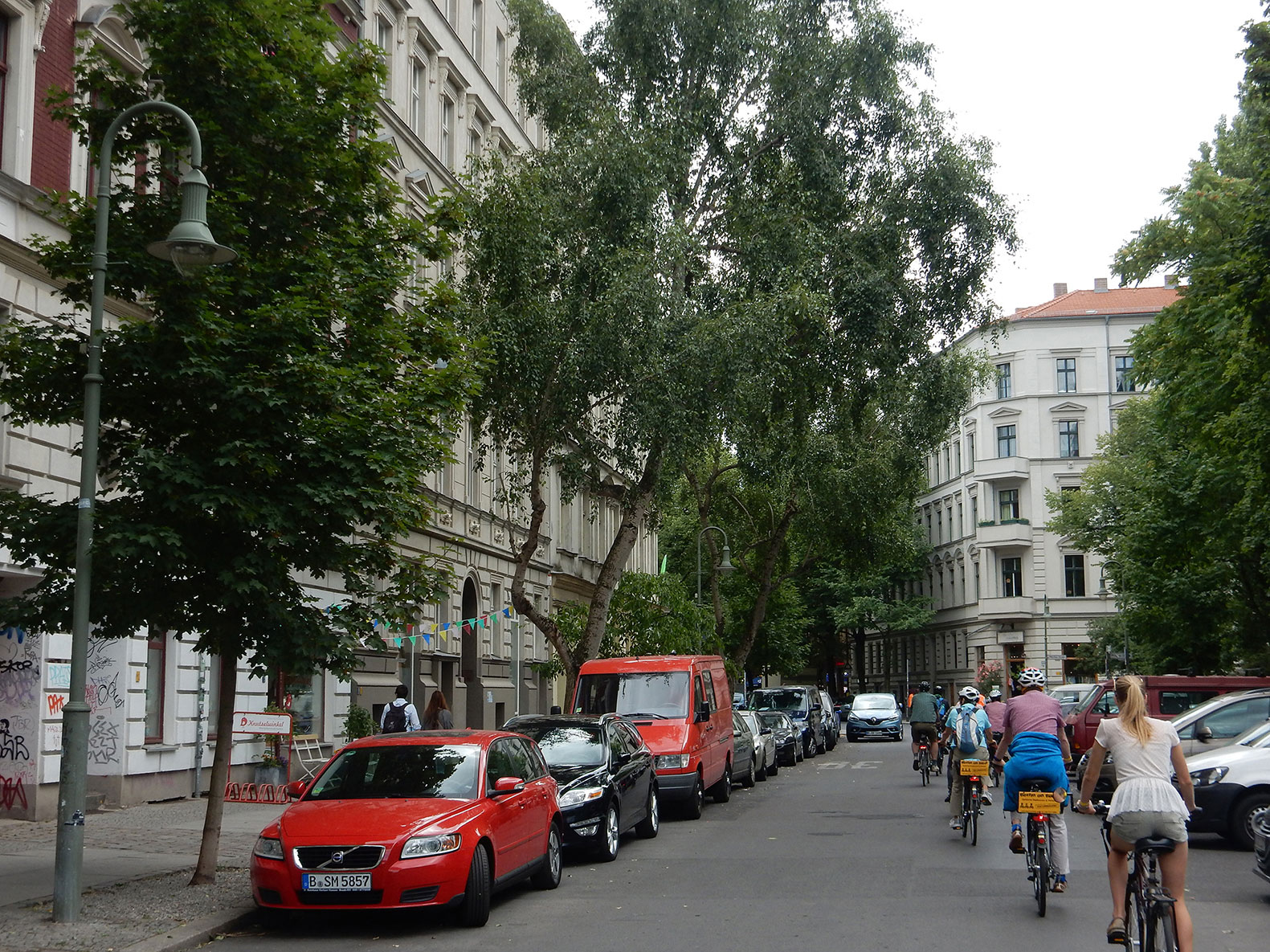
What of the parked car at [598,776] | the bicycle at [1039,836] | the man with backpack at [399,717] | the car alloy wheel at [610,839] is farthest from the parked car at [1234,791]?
the man with backpack at [399,717]

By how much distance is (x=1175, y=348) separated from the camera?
2778 cm

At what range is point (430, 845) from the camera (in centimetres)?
1024

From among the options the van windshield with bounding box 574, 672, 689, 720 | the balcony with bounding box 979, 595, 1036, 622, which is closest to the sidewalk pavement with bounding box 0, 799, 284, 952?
→ the van windshield with bounding box 574, 672, 689, 720

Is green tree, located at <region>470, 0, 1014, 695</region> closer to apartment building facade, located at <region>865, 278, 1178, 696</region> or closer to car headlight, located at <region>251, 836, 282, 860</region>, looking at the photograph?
car headlight, located at <region>251, 836, 282, 860</region>

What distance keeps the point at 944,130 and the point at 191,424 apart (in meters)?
19.7

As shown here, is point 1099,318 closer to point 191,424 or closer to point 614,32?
point 614,32

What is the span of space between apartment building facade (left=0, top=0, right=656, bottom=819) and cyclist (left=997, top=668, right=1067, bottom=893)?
17.2 feet

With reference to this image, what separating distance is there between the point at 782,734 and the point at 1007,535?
4537 cm

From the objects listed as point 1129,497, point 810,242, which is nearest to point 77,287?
point 810,242

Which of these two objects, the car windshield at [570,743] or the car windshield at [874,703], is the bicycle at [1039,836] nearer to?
the car windshield at [570,743]

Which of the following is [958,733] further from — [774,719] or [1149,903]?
[774,719]

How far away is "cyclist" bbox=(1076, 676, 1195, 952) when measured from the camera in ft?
26.1

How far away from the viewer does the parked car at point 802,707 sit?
39.8 meters

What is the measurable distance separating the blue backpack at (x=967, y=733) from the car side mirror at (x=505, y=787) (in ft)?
20.4
